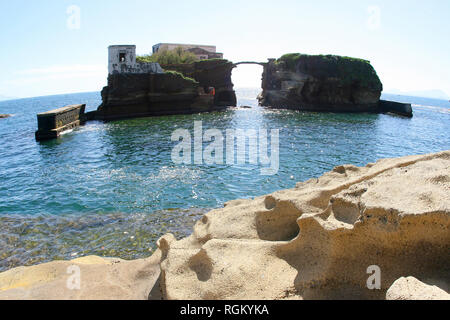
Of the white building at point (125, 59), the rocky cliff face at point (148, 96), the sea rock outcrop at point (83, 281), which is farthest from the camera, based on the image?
the white building at point (125, 59)

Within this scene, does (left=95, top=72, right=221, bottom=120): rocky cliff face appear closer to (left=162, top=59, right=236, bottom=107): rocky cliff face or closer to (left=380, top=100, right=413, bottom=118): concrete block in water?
(left=162, top=59, right=236, bottom=107): rocky cliff face

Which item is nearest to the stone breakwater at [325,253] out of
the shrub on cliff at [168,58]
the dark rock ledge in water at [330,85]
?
the shrub on cliff at [168,58]

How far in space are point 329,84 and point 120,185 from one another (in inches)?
1638

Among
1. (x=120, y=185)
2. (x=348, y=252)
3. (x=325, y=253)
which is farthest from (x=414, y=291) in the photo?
(x=120, y=185)

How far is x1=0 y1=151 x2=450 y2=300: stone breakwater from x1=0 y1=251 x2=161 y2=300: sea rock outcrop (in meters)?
0.02

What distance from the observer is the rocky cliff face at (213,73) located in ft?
144

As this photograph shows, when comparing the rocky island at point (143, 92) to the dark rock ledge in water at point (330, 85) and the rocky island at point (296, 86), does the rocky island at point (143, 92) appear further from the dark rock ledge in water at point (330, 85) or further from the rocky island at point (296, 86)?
the dark rock ledge in water at point (330, 85)

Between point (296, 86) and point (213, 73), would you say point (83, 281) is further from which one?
point (296, 86)

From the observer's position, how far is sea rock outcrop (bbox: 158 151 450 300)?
9.77ft

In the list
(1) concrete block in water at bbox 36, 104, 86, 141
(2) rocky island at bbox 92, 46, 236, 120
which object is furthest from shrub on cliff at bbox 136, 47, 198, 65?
(1) concrete block in water at bbox 36, 104, 86, 141

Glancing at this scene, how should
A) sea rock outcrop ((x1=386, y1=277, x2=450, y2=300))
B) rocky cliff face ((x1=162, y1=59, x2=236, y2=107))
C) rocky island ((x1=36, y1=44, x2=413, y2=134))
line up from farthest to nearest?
rocky cliff face ((x1=162, y1=59, x2=236, y2=107)) < rocky island ((x1=36, y1=44, x2=413, y2=134)) < sea rock outcrop ((x1=386, y1=277, x2=450, y2=300))

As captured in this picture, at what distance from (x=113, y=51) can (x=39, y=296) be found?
35.8 metres

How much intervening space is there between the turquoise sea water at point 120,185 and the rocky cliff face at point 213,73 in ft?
71.6

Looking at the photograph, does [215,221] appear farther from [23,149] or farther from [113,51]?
[113,51]
